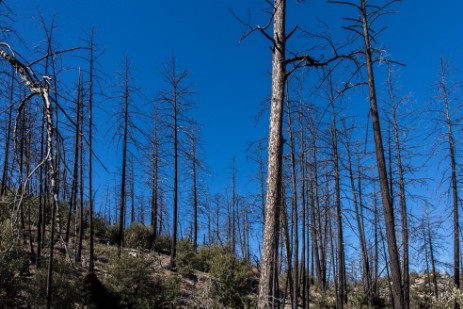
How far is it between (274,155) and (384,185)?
3.21m

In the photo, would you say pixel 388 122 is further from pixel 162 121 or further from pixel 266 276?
pixel 266 276

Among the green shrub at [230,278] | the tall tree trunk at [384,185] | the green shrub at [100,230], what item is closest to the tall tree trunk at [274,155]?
the tall tree trunk at [384,185]

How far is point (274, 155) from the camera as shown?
528cm

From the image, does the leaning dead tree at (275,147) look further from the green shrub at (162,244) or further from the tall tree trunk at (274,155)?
the green shrub at (162,244)

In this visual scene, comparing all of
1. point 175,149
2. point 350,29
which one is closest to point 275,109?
point 350,29

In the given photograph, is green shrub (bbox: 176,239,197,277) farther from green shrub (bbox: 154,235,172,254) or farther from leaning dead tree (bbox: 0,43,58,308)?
leaning dead tree (bbox: 0,43,58,308)

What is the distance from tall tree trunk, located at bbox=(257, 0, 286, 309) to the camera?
4930 mm

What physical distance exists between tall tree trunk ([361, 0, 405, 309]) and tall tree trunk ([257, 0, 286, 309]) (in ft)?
9.93

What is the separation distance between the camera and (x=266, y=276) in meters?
4.93

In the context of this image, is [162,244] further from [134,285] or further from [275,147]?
[275,147]

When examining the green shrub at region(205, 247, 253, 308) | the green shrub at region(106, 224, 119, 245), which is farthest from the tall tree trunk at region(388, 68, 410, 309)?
the green shrub at region(106, 224, 119, 245)

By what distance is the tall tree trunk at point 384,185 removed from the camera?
6840mm

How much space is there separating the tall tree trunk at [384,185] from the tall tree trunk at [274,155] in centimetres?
303

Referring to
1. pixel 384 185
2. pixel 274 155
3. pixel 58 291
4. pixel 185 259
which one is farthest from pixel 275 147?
pixel 185 259
